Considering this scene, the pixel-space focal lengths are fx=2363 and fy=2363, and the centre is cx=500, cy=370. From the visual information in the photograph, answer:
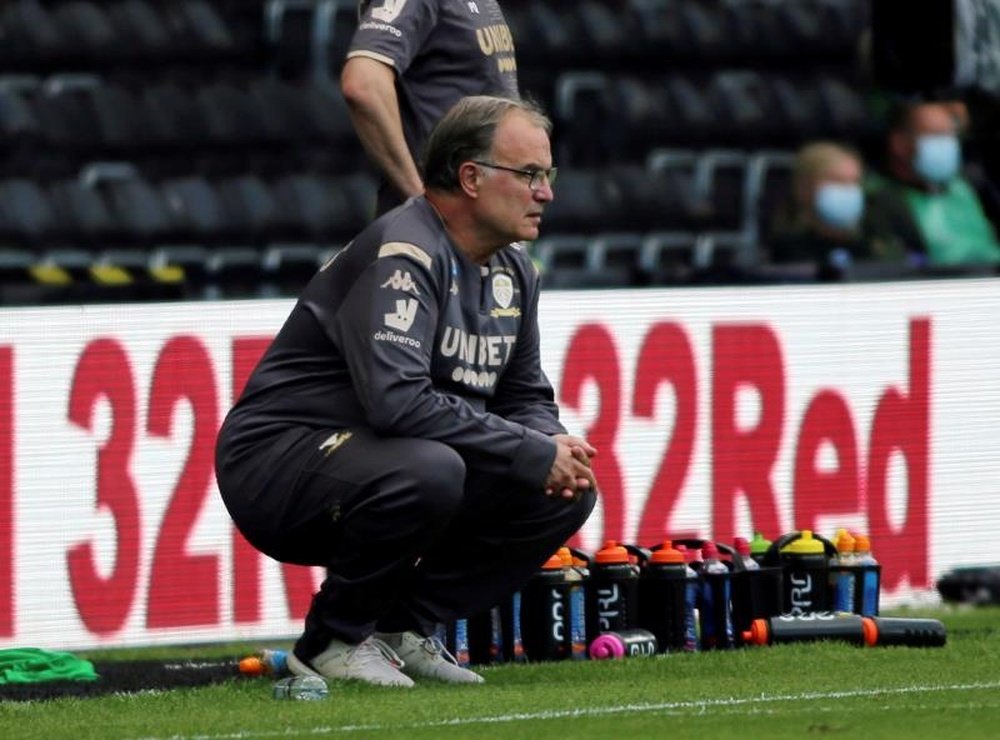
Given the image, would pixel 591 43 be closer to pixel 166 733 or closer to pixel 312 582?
pixel 312 582

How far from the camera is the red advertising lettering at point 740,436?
8.34 meters

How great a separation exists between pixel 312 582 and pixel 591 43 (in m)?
6.69

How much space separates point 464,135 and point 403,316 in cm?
50

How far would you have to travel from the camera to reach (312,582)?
773 cm

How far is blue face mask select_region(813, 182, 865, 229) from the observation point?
1145 cm

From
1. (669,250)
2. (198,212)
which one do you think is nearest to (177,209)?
(198,212)

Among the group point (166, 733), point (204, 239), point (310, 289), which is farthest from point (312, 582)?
point (204, 239)

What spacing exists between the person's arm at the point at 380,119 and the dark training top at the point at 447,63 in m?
0.14

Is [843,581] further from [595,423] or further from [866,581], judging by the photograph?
[595,423]

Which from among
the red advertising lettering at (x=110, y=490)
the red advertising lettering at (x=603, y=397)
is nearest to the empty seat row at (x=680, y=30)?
the red advertising lettering at (x=603, y=397)

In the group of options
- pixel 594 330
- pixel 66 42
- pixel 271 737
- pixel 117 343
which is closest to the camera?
pixel 271 737

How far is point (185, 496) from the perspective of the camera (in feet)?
24.8

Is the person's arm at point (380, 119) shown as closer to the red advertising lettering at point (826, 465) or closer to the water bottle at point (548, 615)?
the water bottle at point (548, 615)

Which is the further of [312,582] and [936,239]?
[936,239]
